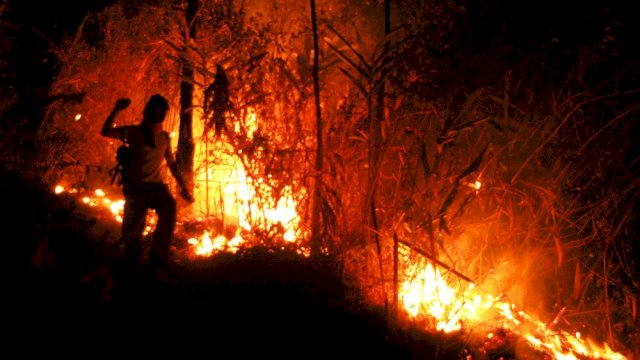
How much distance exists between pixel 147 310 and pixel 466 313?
274 cm

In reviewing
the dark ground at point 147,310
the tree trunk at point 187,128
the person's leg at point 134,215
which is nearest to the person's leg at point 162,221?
the person's leg at point 134,215

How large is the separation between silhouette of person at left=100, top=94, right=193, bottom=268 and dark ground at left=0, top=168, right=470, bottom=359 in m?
0.46

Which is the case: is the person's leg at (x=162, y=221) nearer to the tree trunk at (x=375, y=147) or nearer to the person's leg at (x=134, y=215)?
the person's leg at (x=134, y=215)

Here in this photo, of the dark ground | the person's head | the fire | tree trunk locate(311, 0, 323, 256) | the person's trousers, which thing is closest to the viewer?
the dark ground

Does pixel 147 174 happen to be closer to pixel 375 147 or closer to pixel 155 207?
pixel 155 207

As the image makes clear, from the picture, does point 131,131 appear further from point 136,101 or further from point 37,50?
point 136,101

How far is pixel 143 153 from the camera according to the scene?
412 centimetres

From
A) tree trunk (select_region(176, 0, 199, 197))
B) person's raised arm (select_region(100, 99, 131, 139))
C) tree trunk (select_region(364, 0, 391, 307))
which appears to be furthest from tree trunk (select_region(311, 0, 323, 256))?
tree trunk (select_region(176, 0, 199, 197))

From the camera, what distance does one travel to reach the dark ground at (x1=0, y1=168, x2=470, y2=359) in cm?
315

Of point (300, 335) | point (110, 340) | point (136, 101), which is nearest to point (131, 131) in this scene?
point (110, 340)

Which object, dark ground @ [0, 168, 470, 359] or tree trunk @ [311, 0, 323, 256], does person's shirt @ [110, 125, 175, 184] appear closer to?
dark ground @ [0, 168, 470, 359]

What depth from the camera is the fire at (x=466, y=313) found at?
3.87 metres

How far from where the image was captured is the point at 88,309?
3.36 metres

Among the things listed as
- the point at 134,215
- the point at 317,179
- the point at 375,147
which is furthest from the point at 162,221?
the point at 375,147
